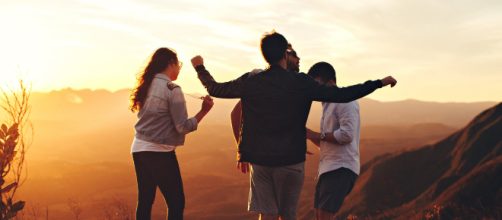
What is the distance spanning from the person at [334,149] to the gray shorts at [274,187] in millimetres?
623

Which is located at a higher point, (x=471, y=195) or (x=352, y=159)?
(x=352, y=159)

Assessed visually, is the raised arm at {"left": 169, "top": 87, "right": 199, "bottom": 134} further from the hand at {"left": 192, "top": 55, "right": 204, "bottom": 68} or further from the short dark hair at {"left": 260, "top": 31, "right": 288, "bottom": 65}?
the short dark hair at {"left": 260, "top": 31, "right": 288, "bottom": 65}

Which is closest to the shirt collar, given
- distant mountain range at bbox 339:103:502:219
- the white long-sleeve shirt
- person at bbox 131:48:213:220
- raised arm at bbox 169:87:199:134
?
person at bbox 131:48:213:220

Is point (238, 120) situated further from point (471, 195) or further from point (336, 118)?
point (471, 195)

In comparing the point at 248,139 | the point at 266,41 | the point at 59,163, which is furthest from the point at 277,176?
the point at 59,163

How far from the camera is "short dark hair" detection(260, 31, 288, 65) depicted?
3.75 meters

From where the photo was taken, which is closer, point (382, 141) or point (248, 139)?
point (248, 139)

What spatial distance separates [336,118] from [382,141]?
172 ft

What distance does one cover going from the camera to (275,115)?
3705mm

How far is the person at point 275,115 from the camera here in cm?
371

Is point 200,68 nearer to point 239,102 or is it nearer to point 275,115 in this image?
point 239,102

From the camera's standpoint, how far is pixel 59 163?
3950cm

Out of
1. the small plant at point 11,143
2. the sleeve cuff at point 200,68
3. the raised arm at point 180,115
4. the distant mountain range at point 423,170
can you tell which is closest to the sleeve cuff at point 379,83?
the sleeve cuff at point 200,68

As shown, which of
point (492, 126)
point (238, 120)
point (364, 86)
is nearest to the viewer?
point (364, 86)
